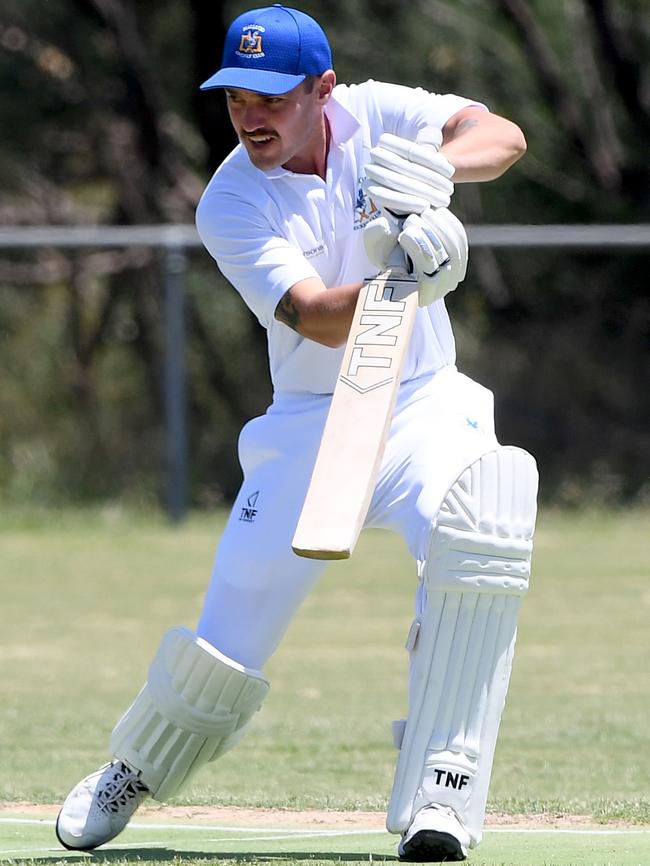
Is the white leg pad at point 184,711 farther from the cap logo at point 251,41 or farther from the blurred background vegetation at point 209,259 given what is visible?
the blurred background vegetation at point 209,259

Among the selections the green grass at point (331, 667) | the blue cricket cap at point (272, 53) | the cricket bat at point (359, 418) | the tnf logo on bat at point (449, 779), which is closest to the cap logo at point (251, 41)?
the blue cricket cap at point (272, 53)

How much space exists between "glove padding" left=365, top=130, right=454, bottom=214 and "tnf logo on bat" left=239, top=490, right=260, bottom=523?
0.81 m

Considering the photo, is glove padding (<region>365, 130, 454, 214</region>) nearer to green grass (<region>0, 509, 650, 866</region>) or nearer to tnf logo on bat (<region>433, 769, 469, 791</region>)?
tnf logo on bat (<region>433, 769, 469, 791</region>)

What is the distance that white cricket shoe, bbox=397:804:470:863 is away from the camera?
384cm

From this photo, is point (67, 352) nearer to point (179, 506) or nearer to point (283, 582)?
point (179, 506)

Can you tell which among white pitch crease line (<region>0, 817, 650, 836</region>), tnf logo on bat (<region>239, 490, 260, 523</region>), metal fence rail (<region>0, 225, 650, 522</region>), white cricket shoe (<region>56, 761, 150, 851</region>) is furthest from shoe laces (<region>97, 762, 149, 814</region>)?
metal fence rail (<region>0, 225, 650, 522</region>)

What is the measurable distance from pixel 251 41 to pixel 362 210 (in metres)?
0.48

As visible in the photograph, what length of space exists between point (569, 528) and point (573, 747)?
7.07m

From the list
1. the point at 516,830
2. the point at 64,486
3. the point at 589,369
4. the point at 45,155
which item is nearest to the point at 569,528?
the point at 589,369

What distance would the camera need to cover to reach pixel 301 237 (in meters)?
4.36

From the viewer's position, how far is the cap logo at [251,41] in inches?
167

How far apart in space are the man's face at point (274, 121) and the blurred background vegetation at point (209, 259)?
9.80 m

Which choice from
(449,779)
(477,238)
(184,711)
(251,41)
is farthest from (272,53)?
(477,238)

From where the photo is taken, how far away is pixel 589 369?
14523 millimetres
